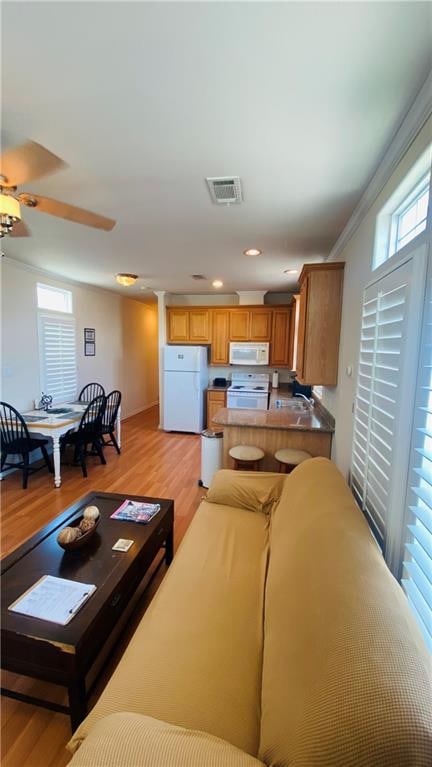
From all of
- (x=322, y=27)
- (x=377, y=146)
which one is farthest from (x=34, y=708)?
(x=377, y=146)

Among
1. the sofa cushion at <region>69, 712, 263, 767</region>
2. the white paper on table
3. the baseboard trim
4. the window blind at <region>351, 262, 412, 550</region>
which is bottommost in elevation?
the baseboard trim

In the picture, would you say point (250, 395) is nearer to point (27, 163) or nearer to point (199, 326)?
point (199, 326)

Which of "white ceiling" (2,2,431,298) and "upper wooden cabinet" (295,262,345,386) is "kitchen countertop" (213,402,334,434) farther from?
"white ceiling" (2,2,431,298)

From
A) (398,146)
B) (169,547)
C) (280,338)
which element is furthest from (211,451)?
(280,338)

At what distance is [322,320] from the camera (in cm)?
265

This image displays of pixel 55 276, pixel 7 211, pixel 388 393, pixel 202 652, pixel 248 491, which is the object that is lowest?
pixel 202 652

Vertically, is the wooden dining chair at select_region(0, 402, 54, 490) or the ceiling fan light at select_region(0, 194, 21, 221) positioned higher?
the ceiling fan light at select_region(0, 194, 21, 221)

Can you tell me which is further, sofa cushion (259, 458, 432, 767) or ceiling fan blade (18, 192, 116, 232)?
ceiling fan blade (18, 192, 116, 232)

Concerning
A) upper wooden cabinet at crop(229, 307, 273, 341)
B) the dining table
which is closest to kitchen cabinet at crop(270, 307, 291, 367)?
upper wooden cabinet at crop(229, 307, 273, 341)

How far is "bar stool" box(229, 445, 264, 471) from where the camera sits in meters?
2.74

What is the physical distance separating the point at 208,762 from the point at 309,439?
7.73 ft

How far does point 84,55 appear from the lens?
102 centimetres

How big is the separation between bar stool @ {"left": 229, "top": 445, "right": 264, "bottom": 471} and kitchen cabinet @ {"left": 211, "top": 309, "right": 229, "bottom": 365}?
278 centimetres

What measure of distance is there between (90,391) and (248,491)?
3902 mm
